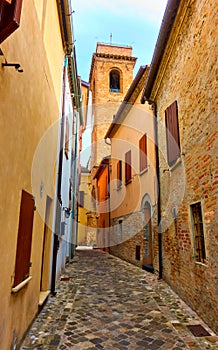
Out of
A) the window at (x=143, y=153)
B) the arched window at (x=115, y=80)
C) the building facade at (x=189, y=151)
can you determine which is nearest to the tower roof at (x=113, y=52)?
the arched window at (x=115, y=80)

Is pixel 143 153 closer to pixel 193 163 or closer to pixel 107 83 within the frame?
pixel 193 163

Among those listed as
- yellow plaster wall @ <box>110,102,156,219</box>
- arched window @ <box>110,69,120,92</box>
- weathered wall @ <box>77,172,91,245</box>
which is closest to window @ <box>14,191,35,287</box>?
yellow plaster wall @ <box>110,102,156,219</box>

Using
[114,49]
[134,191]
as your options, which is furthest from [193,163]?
[114,49]

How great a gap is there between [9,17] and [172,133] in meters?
5.01

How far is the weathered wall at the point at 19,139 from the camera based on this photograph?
2561 millimetres

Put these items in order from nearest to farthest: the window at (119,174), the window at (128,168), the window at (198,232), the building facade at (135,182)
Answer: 1. the window at (198,232)
2. the building facade at (135,182)
3. the window at (128,168)
4. the window at (119,174)

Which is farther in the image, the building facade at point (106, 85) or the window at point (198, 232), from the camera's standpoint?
the building facade at point (106, 85)

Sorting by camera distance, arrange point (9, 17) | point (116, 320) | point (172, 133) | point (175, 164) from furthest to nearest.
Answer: point (172, 133), point (175, 164), point (116, 320), point (9, 17)

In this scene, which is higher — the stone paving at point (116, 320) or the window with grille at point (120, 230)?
the window with grille at point (120, 230)

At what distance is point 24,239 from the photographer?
337 centimetres

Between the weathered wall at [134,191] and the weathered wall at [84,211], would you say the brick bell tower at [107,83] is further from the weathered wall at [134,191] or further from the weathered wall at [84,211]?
the weathered wall at [134,191]

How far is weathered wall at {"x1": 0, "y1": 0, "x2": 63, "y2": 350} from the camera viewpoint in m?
2.56

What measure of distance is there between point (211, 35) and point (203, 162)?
2.12 m

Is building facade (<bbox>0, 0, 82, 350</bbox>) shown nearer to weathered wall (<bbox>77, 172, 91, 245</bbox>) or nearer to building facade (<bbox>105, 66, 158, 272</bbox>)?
building facade (<bbox>105, 66, 158, 272</bbox>)
